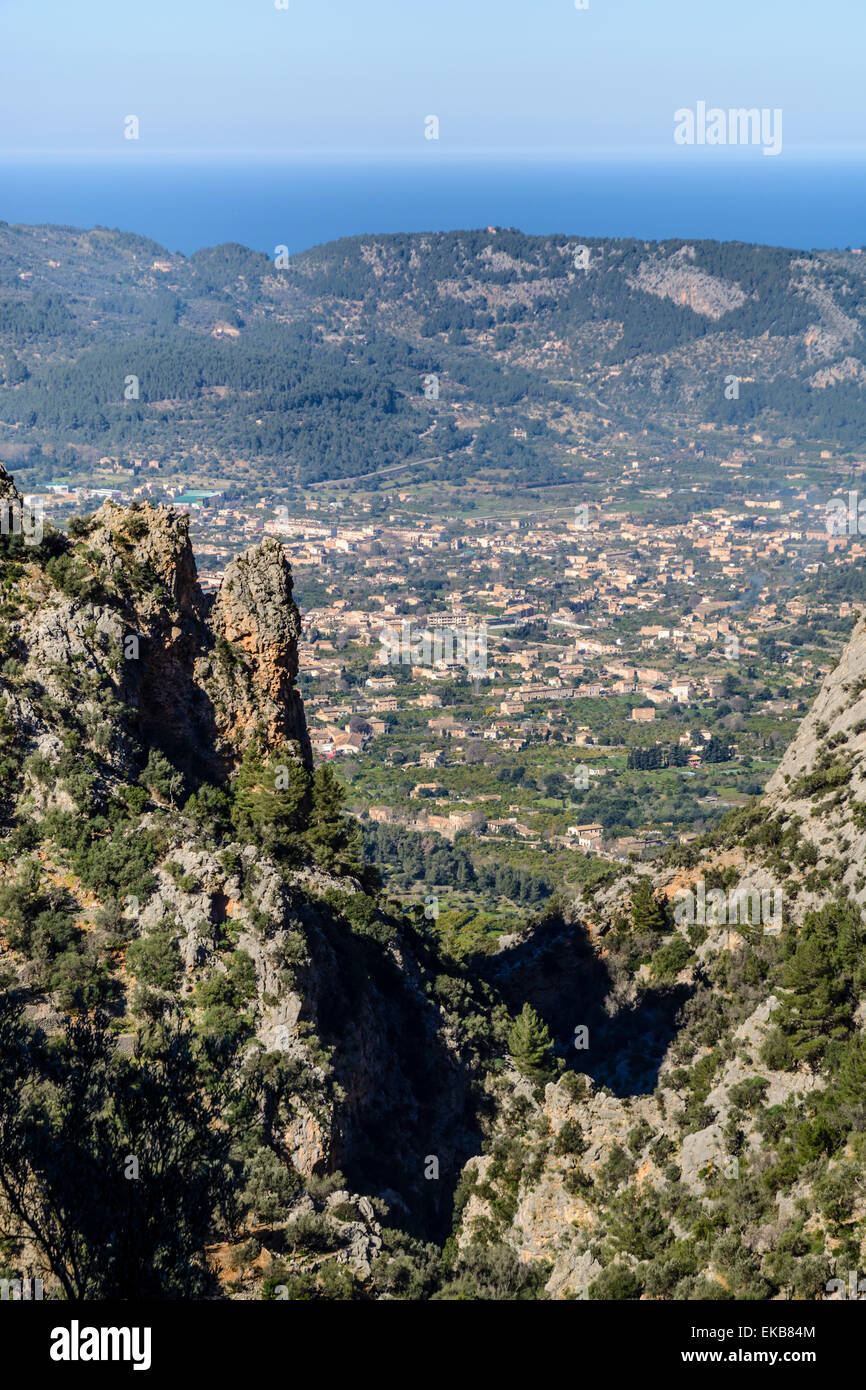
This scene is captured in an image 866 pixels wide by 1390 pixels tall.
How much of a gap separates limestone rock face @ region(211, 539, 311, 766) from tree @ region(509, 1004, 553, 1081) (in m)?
8.06

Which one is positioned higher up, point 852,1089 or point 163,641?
point 163,641

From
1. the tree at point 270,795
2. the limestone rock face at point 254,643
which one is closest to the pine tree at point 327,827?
the tree at point 270,795

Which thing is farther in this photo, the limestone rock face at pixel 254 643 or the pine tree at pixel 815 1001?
the limestone rock face at pixel 254 643

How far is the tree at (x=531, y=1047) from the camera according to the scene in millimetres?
27438

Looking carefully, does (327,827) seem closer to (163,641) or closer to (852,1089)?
(163,641)

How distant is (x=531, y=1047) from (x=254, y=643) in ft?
33.9

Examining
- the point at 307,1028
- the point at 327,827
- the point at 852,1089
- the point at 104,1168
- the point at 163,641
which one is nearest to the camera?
the point at 104,1168

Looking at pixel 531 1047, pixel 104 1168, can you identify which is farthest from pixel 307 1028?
pixel 104 1168

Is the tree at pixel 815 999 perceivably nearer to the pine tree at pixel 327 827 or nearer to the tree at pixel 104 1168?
the pine tree at pixel 327 827

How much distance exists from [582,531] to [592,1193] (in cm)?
15483

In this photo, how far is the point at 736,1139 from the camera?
23609 mm

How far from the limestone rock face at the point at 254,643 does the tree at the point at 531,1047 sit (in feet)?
26.4

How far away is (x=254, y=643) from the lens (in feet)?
99.1
